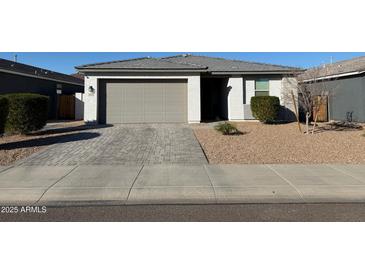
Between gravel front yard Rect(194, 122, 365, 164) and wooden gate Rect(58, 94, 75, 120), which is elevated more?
wooden gate Rect(58, 94, 75, 120)

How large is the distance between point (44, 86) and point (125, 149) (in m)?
15.9

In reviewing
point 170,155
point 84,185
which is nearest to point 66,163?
point 84,185

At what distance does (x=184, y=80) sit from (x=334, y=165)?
10.1 meters

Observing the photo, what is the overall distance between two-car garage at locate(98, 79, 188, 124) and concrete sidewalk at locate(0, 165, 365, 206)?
338 inches

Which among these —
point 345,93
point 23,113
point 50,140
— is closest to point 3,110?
point 23,113

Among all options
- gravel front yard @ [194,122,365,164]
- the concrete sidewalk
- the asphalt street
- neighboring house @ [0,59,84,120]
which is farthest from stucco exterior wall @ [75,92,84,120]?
the asphalt street

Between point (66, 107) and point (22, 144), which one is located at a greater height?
point (66, 107)

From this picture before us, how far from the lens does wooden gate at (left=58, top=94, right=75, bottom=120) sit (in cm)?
2341

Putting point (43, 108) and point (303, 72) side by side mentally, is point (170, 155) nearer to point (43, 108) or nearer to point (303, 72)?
point (43, 108)

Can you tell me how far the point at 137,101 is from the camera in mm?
16562

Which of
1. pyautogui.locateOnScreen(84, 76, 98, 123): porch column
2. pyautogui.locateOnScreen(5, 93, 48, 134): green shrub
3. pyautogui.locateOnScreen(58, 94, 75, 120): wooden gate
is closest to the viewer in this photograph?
pyautogui.locateOnScreen(5, 93, 48, 134): green shrub

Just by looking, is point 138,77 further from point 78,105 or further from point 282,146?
point 282,146

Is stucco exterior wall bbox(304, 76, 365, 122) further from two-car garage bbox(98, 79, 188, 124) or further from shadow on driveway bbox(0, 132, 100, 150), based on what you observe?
shadow on driveway bbox(0, 132, 100, 150)

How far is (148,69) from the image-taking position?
53.1ft
